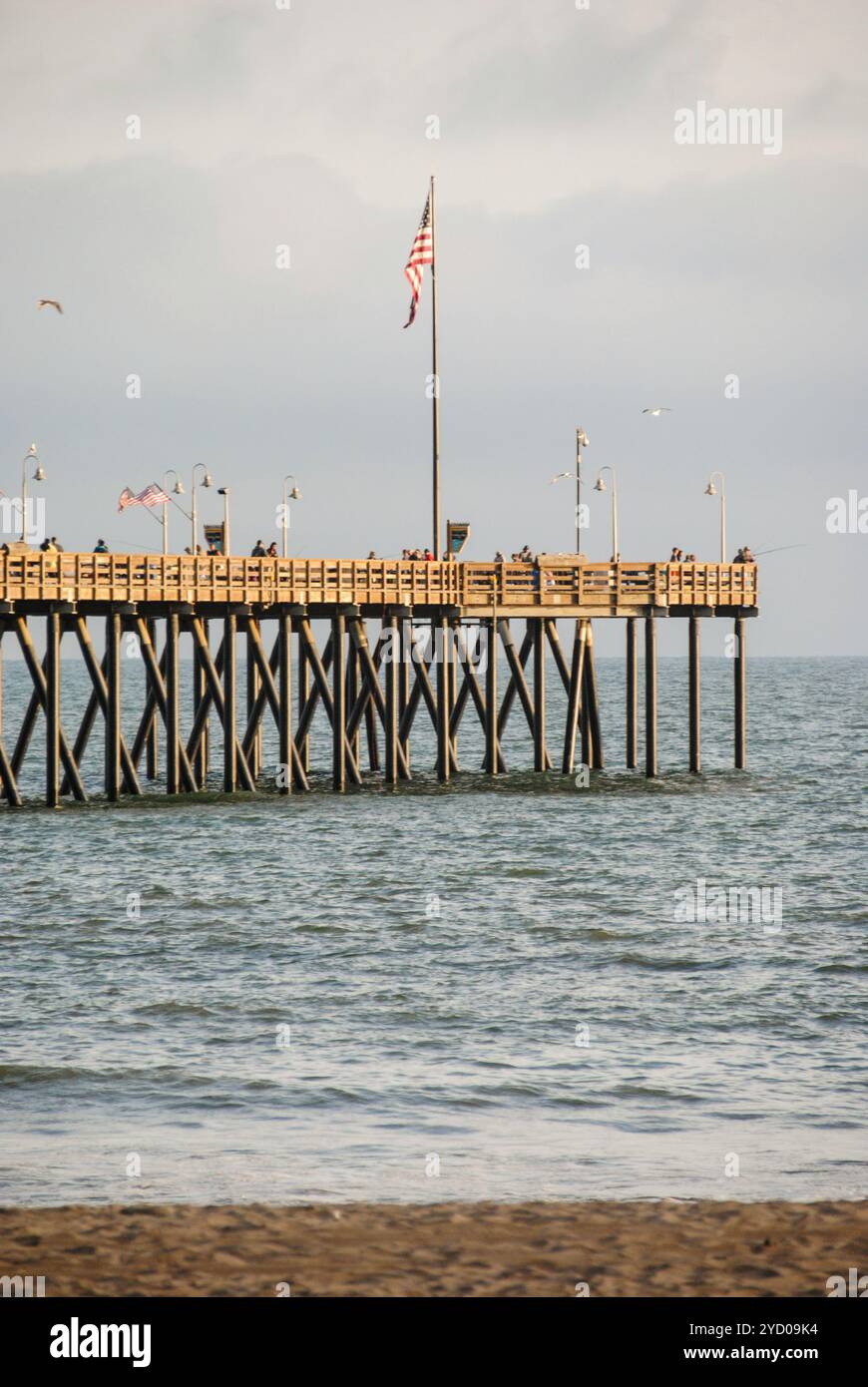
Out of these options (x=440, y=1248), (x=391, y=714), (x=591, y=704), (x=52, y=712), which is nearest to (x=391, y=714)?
(x=391, y=714)

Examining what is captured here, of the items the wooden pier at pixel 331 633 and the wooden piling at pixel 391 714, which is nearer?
the wooden pier at pixel 331 633

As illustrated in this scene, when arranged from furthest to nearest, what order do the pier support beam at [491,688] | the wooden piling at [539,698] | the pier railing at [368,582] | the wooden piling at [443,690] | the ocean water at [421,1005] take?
the wooden piling at [539,698], the pier support beam at [491,688], the wooden piling at [443,690], the pier railing at [368,582], the ocean water at [421,1005]

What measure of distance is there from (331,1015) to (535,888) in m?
12.0

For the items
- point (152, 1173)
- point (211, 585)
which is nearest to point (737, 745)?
point (211, 585)

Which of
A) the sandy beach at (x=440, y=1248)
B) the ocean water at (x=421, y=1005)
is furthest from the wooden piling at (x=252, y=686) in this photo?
the sandy beach at (x=440, y=1248)

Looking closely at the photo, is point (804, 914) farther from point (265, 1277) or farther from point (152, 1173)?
point (265, 1277)

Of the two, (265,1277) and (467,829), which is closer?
(265,1277)

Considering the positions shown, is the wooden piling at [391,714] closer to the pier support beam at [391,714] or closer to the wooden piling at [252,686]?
the pier support beam at [391,714]

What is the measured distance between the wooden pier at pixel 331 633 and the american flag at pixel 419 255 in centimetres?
681

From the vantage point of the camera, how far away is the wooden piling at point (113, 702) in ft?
135

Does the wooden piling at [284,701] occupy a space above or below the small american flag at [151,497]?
below

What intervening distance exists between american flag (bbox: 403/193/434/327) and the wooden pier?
681 centimetres

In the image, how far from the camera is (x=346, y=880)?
3441 cm
